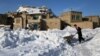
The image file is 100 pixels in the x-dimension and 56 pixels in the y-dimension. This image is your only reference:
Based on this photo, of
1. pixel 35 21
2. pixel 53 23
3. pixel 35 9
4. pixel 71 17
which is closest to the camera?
Answer: pixel 53 23

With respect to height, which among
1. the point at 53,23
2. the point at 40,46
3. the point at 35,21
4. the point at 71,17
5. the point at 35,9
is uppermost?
the point at 35,9

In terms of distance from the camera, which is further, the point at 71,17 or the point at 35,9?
the point at 35,9

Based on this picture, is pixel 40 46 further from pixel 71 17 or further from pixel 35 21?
pixel 71 17

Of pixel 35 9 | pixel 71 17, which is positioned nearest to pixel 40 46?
pixel 71 17

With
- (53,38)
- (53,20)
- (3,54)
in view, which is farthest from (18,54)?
(53,20)

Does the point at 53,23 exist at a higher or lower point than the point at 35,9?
lower

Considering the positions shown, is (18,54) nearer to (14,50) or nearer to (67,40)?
(14,50)

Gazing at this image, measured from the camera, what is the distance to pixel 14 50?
17641mm

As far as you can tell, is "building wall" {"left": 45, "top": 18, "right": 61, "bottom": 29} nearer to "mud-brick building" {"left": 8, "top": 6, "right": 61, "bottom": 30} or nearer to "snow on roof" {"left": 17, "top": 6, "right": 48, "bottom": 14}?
"mud-brick building" {"left": 8, "top": 6, "right": 61, "bottom": 30}

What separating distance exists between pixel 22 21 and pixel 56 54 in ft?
159

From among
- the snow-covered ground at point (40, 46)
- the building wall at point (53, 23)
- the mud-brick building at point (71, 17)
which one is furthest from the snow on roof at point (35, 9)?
the snow-covered ground at point (40, 46)

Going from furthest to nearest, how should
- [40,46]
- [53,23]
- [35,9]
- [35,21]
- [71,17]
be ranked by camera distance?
[35,9]
[71,17]
[35,21]
[53,23]
[40,46]

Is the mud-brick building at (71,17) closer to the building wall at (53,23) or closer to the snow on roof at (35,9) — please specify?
the building wall at (53,23)

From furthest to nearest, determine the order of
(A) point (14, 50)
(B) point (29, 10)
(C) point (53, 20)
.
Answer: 1. (B) point (29, 10)
2. (C) point (53, 20)
3. (A) point (14, 50)
